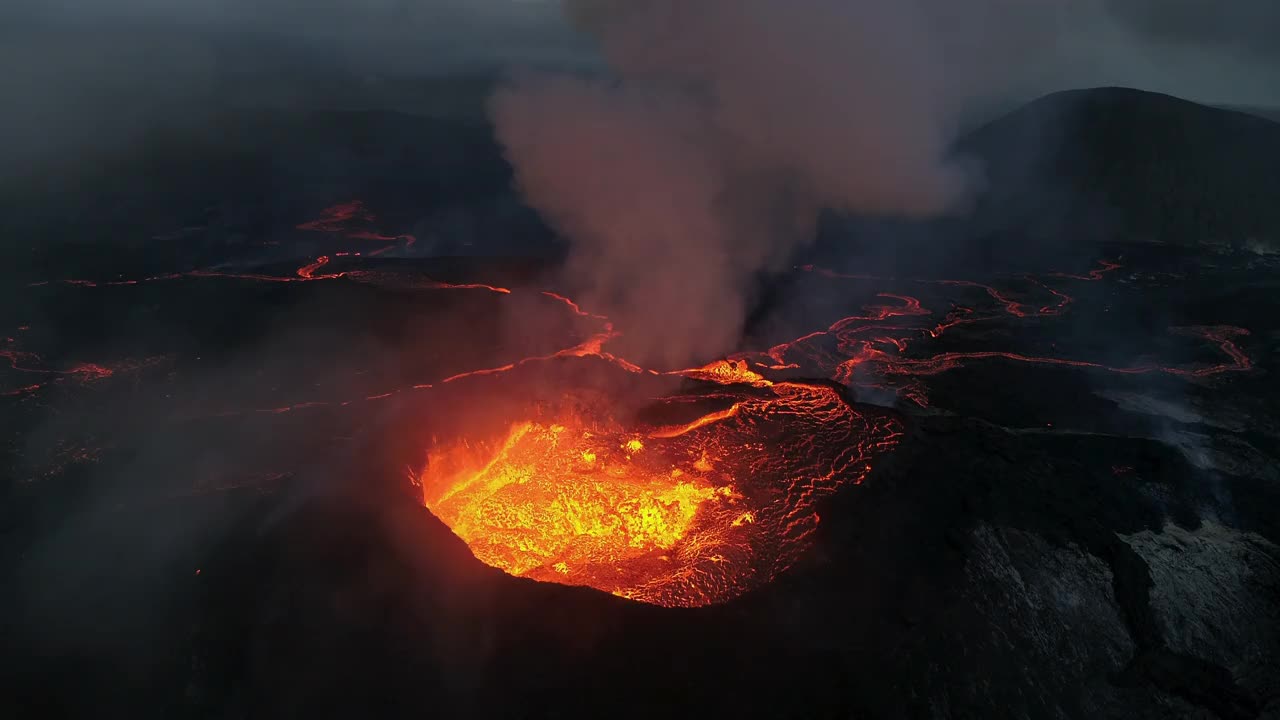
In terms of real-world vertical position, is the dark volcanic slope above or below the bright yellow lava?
above

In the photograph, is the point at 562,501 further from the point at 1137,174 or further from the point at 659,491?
the point at 1137,174

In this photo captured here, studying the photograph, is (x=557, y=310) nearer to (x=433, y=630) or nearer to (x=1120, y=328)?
(x=433, y=630)

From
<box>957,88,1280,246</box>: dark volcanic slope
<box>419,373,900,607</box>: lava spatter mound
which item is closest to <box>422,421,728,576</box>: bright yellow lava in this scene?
<box>419,373,900,607</box>: lava spatter mound

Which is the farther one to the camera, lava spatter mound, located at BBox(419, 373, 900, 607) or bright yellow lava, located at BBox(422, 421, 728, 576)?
bright yellow lava, located at BBox(422, 421, 728, 576)

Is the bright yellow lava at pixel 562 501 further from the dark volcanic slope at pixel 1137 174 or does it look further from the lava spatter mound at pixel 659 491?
the dark volcanic slope at pixel 1137 174

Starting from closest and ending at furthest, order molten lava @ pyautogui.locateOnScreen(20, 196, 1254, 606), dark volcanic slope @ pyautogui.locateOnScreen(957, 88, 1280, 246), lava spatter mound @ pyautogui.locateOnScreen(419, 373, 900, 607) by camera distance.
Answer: lava spatter mound @ pyautogui.locateOnScreen(419, 373, 900, 607) < molten lava @ pyautogui.locateOnScreen(20, 196, 1254, 606) < dark volcanic slope @ pyautogui.locateOnScreen(957, 88, 1280, 246)

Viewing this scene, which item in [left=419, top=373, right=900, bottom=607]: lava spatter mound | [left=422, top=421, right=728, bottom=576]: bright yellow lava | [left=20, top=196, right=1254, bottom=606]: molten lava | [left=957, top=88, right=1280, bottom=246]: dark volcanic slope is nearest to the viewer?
[left=419, top=373, right=900, bottom=607]: lava spatter mound

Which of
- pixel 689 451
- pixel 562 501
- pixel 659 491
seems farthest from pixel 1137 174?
pixel 562 501

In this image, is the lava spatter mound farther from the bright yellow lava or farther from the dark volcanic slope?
the dark volcanic slope

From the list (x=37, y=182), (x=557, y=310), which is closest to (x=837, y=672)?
(x=557, y=310)
